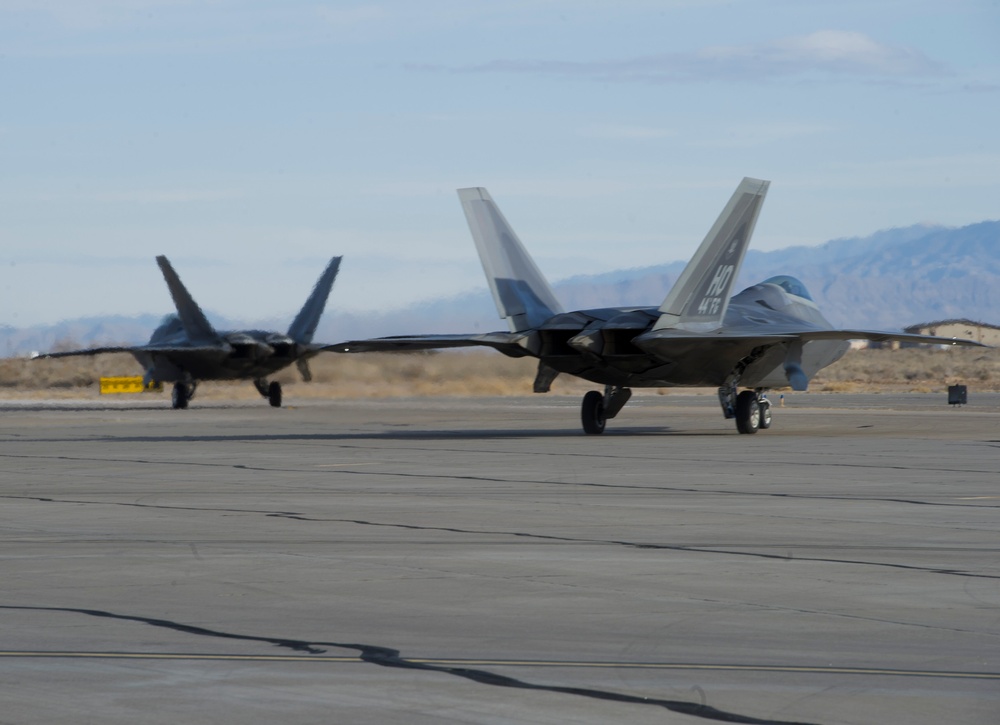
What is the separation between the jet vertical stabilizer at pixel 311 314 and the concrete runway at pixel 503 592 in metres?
24.6

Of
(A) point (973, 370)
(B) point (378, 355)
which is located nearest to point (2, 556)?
(B) point (378, 355)

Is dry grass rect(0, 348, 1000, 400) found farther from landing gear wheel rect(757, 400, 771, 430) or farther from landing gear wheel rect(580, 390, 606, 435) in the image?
landing gear wheel rect(757, 400, 771, 430)

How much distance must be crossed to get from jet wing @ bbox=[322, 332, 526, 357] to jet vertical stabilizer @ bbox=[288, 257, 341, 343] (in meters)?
18.2

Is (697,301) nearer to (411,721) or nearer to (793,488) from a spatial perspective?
(793,488)

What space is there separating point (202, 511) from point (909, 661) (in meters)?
8.42

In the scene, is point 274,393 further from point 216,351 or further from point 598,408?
point 598,408

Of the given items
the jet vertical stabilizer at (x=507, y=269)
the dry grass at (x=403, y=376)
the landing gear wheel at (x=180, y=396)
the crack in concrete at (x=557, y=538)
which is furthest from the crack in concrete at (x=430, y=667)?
the landing gear wheel at (x=180, y=396)

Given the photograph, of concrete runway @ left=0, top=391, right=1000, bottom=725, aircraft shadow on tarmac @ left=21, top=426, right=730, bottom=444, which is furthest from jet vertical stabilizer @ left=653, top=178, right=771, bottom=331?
concrete runway @ left=0, top=391, right=1000, bottom=725

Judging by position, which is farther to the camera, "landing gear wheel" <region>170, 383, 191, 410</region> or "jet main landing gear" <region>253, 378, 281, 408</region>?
"landing gear wheel" <region>170, 383, 191, 410</region>

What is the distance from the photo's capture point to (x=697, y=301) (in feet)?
82.2

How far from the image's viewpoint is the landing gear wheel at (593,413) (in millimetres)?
26844

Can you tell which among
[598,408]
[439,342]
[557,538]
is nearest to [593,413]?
[598,408]

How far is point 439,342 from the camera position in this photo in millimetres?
24984

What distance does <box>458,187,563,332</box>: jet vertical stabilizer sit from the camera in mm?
25844
